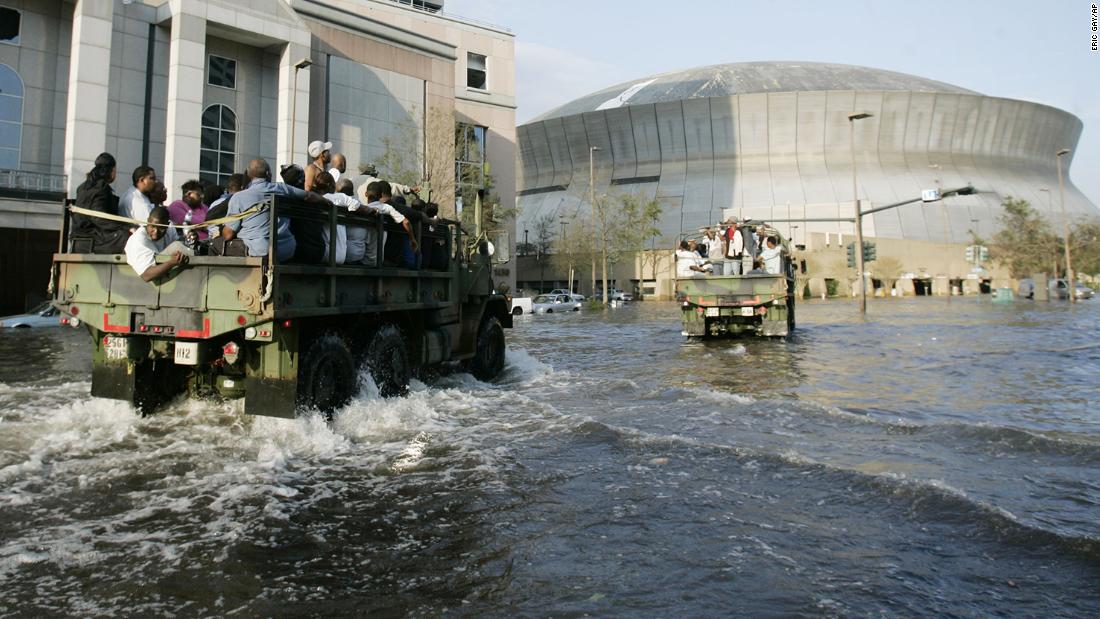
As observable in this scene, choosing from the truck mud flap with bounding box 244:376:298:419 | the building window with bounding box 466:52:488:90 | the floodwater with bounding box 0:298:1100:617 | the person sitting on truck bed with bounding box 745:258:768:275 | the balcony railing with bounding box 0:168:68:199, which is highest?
the building window with bounding box 466:52:488:90

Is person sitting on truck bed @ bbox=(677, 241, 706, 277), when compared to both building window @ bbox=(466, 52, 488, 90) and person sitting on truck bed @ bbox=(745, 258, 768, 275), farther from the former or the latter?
building window @ bbox=(466, 52, 488, 90)

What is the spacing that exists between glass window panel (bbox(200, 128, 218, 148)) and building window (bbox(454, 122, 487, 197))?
10.8 meters

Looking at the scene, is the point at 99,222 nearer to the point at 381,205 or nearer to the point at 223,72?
the point at 381,205

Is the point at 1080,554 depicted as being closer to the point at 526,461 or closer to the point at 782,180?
the point at 526,461

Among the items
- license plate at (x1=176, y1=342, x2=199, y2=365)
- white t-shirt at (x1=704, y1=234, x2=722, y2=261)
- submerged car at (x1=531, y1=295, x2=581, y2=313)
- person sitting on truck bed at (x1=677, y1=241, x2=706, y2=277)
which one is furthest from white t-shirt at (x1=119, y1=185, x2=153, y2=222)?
submerged car at (x1=531, y1=295, x2=581, y2=313)

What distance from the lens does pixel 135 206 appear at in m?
6.96

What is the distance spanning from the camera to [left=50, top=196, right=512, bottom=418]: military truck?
238 inches

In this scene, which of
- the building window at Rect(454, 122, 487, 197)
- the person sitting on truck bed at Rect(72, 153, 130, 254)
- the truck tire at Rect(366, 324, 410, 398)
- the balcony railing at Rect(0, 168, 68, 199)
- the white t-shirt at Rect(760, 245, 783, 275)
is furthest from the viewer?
the building window at Rect(454, 122, 487, 197)

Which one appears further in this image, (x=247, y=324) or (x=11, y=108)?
(x=11, y=108)

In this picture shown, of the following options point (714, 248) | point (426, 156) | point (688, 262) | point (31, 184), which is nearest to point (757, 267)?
point (714, 248)

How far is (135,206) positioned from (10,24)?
26927 mm

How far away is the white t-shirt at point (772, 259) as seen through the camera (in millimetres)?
17312

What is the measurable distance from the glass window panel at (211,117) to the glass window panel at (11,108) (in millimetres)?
6127

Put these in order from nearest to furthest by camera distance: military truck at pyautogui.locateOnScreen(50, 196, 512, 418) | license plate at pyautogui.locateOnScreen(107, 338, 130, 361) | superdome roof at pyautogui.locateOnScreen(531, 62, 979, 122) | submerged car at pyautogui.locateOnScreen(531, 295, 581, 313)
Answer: military truck at pyautogui.locateOnScreen(50, 196, 512, 418) < license plate at pyautogui.locateOnScreen(107, 338, 130, 361) < submerged car at pyautogui.locateOnScreen(531, 295, 581, 313) < superdome roof at pyautogui.locateOnScreen(531, 62, 979, 122)
